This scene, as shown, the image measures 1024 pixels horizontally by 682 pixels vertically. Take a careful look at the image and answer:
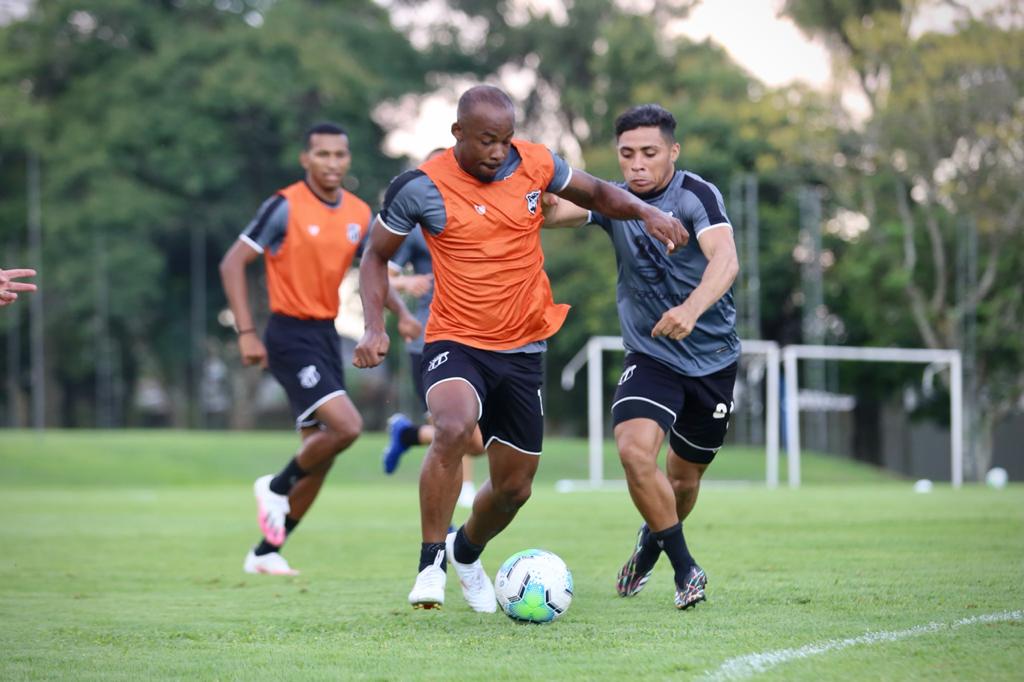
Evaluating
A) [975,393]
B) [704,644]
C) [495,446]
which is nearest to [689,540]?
[495,446]

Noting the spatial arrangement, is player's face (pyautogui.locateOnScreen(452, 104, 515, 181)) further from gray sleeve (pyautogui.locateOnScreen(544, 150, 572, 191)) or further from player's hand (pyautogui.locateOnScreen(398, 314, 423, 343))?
player's hand (pyautogui.locateOnScreen(398, 314, 423, 343))

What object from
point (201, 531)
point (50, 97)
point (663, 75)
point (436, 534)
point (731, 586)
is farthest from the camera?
point (50, 97)

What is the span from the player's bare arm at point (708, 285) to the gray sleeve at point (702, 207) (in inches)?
1.9

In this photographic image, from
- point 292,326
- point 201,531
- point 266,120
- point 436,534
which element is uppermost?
point 266,120

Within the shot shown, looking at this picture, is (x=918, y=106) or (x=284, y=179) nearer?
(x=918, y=106)

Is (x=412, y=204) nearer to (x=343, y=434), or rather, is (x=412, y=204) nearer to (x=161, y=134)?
(x=343, y=434)

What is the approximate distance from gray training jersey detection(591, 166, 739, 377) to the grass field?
3.90ft

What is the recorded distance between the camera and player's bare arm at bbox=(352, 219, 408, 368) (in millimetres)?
6547

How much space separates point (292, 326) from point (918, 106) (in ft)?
79.5

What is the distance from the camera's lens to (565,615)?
21.2 ft

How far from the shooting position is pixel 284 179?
141 ft

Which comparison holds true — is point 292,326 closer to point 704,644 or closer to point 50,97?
point 704,644

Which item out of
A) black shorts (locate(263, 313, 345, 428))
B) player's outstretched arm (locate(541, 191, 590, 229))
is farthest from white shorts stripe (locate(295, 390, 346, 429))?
player's outstretched arm (locate(541, 191, 590, 229))

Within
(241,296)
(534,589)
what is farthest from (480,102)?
(241,296)
